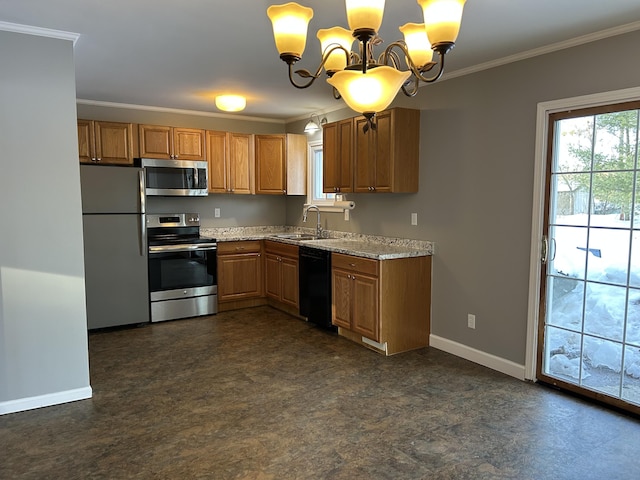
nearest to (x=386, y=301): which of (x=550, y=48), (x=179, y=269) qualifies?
(x=550, y=48)

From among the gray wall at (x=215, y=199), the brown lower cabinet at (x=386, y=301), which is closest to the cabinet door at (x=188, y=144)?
the gray wall at (x=215, y=199)

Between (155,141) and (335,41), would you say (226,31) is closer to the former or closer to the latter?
(335,41)

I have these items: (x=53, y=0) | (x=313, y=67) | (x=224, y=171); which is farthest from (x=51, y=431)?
(x=224, y=171)

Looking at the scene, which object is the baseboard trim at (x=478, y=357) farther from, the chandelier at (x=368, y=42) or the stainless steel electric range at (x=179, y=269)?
the stainless steel electric range at (x=179, y=269)

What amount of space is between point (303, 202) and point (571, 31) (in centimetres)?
390

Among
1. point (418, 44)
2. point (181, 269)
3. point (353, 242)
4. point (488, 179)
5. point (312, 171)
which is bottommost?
point (181, 269)

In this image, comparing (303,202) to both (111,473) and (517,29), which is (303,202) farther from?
(111,473)

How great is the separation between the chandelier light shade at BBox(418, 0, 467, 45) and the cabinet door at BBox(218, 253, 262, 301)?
4171mm

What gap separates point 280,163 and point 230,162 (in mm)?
643

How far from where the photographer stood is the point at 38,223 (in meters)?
3.04

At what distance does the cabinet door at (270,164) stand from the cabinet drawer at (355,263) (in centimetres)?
185

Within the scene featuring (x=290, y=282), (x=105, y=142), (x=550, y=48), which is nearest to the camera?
(x=550, y=48)

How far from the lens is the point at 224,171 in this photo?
5773mm

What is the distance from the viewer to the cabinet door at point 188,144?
545 centimetres
